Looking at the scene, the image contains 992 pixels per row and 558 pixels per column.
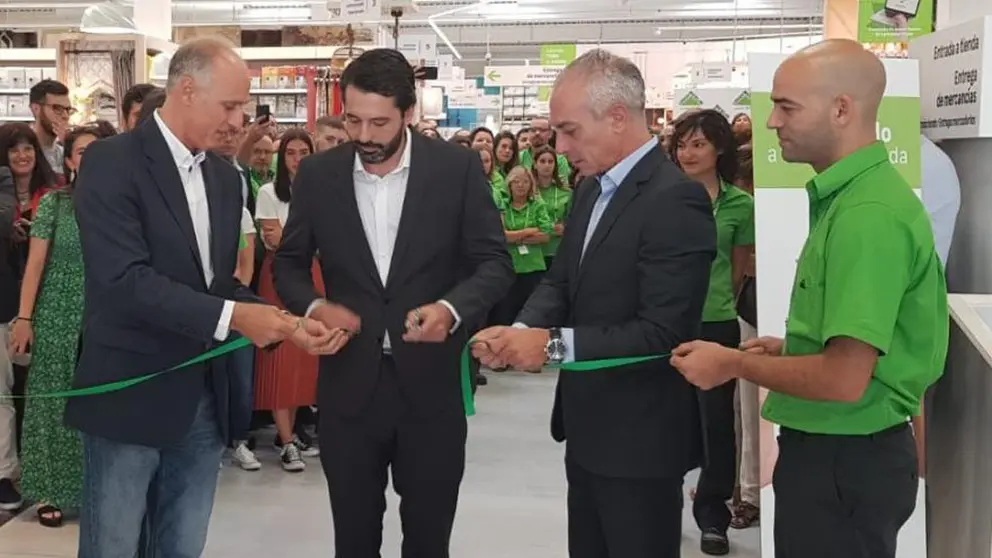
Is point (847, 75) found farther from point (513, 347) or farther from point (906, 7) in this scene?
point (906, 7)

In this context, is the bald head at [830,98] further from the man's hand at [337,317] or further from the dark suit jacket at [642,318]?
the man's hand at [337,317]

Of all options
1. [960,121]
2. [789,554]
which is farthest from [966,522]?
→ [960,121]

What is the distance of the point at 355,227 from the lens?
240 centimetres

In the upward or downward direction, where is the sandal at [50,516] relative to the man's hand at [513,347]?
downward

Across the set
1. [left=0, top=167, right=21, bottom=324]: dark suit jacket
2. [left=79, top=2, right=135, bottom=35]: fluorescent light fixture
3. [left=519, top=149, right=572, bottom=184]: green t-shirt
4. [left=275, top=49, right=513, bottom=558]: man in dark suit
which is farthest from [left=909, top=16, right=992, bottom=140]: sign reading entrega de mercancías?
[left=79, top=2, right=135, bottom=35]: fluorescent light fixture

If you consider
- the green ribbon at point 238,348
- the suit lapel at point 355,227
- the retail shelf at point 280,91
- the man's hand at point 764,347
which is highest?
the retail shelf at point 280,91

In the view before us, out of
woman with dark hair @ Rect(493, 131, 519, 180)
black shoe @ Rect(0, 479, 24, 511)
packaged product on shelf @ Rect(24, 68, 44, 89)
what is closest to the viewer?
black shoe @ Rect(0, 479, 24, 511)

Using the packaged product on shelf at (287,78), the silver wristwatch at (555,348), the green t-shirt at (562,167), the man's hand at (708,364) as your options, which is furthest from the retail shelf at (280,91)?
the man's hand at (708,364)

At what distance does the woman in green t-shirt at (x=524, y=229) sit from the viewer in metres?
7.09

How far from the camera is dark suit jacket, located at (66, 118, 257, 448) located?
87.1 inches

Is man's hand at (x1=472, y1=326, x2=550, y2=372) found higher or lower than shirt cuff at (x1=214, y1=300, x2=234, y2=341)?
lower

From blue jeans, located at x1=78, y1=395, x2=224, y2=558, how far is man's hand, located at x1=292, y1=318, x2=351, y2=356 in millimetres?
426

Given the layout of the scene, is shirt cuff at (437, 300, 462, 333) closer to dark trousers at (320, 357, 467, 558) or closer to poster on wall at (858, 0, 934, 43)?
dark trousers at (320, 357, 467, 558)

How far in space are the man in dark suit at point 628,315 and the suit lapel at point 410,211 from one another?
1.07 ft
